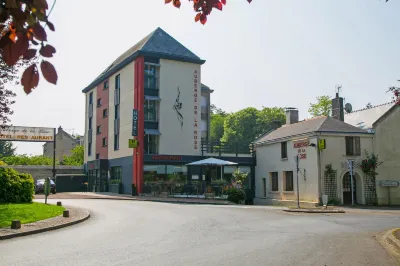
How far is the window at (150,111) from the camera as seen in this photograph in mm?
38688

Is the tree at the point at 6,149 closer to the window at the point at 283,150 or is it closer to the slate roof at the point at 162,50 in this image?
the slate roof at the point at 162,50

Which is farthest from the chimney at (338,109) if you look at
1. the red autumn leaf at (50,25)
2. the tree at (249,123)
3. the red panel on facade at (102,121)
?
the red autumn leaf at (50,25)

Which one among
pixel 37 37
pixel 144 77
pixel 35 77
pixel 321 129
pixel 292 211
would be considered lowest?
pixel 292 211

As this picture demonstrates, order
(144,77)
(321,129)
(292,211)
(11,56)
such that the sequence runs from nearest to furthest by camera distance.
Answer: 1. (11,56)
2. (292,211)
3. (321,129)
4. (144,77)

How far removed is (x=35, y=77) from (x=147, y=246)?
7890 millimetres

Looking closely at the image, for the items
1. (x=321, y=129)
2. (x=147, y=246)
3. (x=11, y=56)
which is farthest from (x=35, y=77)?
(x=321, y=129)

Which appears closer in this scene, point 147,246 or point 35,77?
point 35,77

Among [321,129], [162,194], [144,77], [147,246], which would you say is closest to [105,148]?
[144,77]

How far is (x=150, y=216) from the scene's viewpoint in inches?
706

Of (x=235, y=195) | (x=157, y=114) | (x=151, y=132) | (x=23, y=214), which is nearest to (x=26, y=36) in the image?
(x=23, y=214)

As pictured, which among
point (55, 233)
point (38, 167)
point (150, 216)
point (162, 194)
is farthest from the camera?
point (38, 167)

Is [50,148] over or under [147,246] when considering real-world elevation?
over

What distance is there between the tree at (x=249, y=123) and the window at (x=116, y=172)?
35055mm

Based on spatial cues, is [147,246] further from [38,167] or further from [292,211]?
[38,167]
